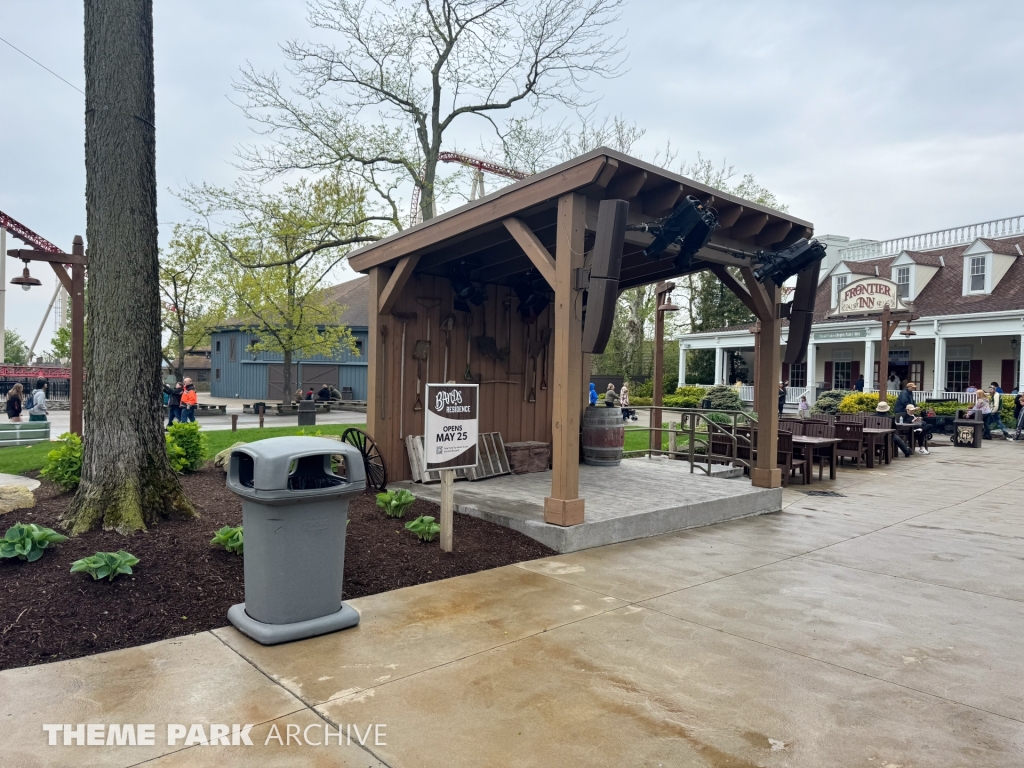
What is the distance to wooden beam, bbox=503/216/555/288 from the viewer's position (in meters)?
5.92

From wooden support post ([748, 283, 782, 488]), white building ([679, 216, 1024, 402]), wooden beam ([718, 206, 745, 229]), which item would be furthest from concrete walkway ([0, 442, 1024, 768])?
white building ([679, 216, 1024, 402])

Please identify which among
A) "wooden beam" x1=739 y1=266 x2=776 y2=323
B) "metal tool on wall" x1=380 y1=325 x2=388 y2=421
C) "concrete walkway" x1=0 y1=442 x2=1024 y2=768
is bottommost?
"concrete walkway" x1=0 y1=442 x2=1024 y2=768

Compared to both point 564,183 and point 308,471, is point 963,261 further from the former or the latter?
point 308,471

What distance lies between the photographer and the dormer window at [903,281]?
25094 mm

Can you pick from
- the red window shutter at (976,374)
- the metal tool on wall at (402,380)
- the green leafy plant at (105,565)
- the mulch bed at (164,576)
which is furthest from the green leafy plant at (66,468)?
the red window shutter at (976,374)

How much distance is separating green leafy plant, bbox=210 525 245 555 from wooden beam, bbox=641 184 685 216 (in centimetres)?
460

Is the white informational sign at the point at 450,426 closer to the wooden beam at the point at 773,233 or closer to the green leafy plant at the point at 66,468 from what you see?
the green leafy plant at the point at 66,468

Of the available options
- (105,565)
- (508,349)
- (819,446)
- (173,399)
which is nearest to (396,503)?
(105,565)

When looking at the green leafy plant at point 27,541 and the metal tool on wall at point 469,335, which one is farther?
the metal tool on wall at point 469,335

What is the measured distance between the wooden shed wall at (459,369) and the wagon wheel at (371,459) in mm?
128

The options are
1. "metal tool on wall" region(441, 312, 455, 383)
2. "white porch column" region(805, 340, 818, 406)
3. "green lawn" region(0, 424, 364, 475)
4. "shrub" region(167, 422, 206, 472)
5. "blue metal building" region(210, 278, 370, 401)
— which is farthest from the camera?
"blue metal building" region(210, 278, 370, 401)

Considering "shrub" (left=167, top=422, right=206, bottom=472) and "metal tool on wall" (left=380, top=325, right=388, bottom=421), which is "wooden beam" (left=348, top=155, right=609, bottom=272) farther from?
"shrub" (left=167, top=422, right=206, bottom=472)

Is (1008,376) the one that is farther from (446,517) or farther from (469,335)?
(446,517)

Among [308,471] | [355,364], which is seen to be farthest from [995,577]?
[355,364]
